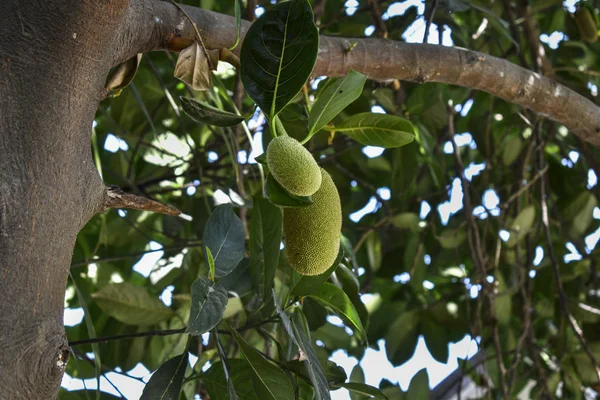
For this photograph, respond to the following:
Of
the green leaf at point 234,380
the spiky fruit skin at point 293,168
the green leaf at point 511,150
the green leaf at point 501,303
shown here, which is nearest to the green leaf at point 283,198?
the spiky fruit skin at point 293,168

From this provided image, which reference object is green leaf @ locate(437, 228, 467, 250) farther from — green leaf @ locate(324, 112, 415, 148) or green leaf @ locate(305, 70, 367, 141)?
green leaf @ locate(305, 70, 367, 141)

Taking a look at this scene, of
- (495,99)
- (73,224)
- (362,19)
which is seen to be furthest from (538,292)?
(73,224)

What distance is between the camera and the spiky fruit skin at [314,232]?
67cm

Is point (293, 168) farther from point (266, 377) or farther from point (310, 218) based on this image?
point (266, 377)

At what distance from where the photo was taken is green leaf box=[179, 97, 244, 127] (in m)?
0.72

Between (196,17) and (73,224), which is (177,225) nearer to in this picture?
(196,17)

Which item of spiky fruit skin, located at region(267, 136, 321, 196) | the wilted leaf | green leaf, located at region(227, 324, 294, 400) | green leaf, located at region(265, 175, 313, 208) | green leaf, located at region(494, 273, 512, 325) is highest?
the wilted leaf

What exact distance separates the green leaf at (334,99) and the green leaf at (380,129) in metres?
0.09

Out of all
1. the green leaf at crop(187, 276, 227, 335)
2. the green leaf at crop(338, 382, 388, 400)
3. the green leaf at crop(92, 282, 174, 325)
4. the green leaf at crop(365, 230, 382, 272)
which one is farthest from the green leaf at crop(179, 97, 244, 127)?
the green leaf at crop(365, 230, 382, 272)

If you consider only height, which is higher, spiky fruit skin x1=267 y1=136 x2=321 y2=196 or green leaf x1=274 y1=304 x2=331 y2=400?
spiky fruit skin x1=267 y1=136 x2=321 y2=196

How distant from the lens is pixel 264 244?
32.8 inches

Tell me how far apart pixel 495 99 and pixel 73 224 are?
152 centimetres

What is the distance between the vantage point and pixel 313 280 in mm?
770

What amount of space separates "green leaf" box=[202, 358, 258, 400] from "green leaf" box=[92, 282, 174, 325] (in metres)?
0.36
